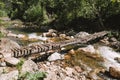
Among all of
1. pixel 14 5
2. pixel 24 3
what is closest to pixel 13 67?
pixel 24 3

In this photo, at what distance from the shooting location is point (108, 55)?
2225 centimetres

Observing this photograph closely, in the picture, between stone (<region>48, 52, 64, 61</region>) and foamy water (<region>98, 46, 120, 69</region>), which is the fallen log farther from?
foamy water (<region>98, 46, 120, 69</region>)

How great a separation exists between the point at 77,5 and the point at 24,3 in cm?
2663

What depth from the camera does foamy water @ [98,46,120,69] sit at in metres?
19.6

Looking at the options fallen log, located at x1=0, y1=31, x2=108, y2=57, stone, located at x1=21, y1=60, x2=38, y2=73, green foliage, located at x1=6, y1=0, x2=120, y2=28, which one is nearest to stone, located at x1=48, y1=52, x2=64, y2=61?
fallen log, located at x1=0, y1=31, x2=108, y2=57

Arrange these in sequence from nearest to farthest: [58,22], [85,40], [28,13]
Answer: [85,40] < [58,22] < [28,13]

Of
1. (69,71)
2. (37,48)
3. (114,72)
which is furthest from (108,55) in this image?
(37,48)

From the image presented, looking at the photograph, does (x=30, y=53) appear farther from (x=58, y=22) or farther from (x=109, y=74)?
(x=58, y=22)

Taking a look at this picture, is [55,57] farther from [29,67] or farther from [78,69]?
[29,67]

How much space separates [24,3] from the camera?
5891 cm

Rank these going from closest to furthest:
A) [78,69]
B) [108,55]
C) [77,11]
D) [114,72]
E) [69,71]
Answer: [114,72] < [69,71] < [78,69] < [108,55] < [77,11]

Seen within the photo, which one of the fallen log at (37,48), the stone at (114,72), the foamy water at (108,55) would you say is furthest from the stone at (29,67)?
the foamy water at (108,55)

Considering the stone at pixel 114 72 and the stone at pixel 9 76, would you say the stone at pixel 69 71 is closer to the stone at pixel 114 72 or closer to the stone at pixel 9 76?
the stone at pixel 114 72

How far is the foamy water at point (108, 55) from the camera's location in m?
19.6
